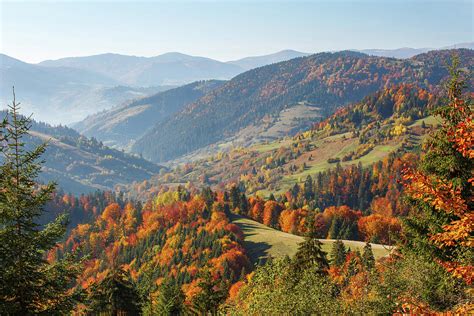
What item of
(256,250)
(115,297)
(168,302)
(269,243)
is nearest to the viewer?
(115,297)

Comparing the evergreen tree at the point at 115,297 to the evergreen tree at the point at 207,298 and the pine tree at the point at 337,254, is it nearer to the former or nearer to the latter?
the evergreen tree at the point at 207,298

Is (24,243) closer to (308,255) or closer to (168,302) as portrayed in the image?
(308,255)

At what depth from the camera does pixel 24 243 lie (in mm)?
22984

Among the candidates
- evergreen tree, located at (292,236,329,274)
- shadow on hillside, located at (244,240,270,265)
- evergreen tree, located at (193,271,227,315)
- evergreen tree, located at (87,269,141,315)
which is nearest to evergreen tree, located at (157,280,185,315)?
evergreen tree, located at (193,271,227,315)

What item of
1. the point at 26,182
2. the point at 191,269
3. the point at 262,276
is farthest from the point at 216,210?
the point at 26,182

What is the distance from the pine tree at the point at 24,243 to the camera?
73.6ft

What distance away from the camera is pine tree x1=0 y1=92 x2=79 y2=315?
22.4m

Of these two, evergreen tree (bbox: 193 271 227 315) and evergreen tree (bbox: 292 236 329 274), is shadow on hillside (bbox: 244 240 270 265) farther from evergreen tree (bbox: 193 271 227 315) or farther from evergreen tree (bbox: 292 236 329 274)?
evergreen tree (bbox: 292 236 329 274)

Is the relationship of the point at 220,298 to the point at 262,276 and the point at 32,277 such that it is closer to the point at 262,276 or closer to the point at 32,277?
the point at 262,276

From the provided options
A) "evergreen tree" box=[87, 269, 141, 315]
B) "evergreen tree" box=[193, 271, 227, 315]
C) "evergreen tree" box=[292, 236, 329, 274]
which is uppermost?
"evergreen tree" box=[292, 236, 329, 274]

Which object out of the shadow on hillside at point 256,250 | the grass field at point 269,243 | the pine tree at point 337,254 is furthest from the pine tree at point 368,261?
the shadow on hillside at point 256,250

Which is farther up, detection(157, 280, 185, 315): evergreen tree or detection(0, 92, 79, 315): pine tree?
detection(0, 92, 79, 315): pine tree

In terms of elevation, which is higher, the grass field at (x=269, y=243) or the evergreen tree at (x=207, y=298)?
the evergreen tree at (x=207, y=298)

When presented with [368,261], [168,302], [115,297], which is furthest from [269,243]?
[115,297]
